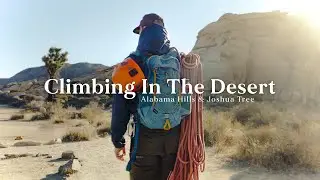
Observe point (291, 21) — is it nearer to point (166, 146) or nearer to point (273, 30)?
point (273, 30)

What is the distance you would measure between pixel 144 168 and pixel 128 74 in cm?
68

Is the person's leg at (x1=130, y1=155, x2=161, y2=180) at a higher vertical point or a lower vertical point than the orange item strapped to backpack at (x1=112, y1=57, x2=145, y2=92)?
lower

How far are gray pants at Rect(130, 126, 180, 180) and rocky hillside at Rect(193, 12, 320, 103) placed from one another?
27.4 m

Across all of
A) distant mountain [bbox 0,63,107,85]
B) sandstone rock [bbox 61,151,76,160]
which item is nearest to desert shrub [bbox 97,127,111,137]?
sandstone rock [bbox 61,151,76,160]

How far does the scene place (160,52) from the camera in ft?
10.9

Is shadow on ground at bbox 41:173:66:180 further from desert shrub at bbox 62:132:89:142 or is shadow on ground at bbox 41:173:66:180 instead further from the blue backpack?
desert shrub at bbox 62:132:89:142

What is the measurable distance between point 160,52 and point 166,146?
27.3 inches

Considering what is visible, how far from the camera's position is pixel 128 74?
3168 mm

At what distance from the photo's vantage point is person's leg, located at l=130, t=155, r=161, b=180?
125 inches

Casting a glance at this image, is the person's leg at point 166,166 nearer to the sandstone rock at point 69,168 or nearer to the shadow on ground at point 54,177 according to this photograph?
the shadow on ground at point 54,177

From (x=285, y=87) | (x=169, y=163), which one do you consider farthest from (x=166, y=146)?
(x=285, y=87)

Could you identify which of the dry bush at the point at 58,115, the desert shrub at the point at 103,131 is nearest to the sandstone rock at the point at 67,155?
the desert shrub at the point at 103,131

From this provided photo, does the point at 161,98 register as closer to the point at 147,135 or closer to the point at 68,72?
the point at 147,135

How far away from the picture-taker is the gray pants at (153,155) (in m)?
3.19
